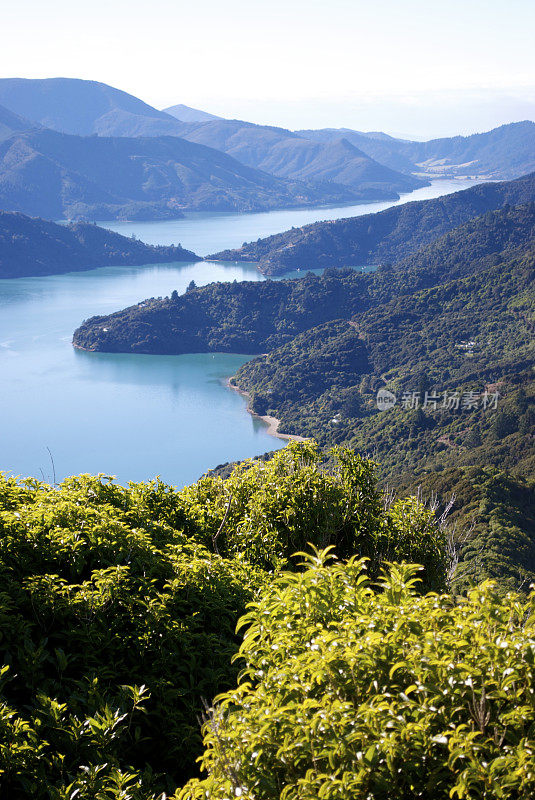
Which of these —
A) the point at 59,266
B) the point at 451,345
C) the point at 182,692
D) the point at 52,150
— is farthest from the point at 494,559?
the point at 52,150

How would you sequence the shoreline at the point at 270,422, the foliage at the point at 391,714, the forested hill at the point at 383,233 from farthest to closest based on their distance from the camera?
the forested hill at the point at 383,233 → the shoreline at the point at 270,422 → the foliage at the point at 391,714

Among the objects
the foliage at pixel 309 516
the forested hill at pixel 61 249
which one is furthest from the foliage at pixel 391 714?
the forested hill at pixel 61 249

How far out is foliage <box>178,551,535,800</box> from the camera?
5.88ft

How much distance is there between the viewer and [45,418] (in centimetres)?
4903

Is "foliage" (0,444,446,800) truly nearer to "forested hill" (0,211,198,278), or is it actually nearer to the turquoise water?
the turquoise water

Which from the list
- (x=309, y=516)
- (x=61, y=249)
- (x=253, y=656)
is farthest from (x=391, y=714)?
(x=61, y=249)

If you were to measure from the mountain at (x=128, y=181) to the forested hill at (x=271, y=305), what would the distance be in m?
81.1

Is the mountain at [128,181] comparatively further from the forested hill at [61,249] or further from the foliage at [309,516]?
the foliage at [309,516]

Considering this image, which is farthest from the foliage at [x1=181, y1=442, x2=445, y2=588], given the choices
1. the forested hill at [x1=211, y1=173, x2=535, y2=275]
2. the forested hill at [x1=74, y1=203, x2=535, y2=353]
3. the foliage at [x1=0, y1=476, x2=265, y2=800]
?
the forested hill at [x1=211, y1=173, x2=535, y2=275]

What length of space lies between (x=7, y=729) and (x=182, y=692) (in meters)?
0.79

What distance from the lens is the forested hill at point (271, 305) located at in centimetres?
6944

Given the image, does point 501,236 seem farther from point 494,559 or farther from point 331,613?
point 331,613

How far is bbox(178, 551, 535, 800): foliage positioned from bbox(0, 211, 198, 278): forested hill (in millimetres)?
99253

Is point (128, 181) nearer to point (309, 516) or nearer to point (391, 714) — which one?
point (309, 516)
